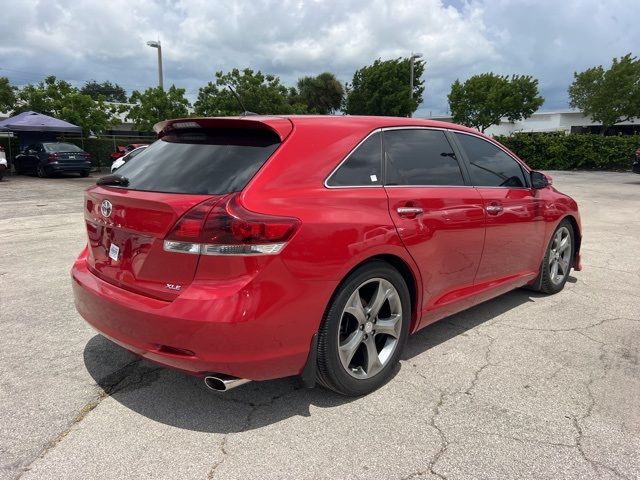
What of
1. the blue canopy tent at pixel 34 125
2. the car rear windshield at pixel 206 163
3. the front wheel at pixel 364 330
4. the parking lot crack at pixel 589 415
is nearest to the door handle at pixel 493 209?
the front wheel at pixel 364 330

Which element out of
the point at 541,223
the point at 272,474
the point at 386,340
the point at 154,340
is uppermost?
the point at 541,223

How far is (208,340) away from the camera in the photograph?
8.13 feet

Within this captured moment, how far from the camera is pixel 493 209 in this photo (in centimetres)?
401

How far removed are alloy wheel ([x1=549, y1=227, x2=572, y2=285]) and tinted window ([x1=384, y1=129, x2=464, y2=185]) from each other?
1878mm

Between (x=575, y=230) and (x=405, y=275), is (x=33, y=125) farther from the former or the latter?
(x=405, y=275)

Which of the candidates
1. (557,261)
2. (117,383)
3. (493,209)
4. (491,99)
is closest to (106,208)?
(117,383)

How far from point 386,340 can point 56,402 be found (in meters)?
2.06

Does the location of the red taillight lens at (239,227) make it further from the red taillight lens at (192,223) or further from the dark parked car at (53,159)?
the dark parked car at (53,159)

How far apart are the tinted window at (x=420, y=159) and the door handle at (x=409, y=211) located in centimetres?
18

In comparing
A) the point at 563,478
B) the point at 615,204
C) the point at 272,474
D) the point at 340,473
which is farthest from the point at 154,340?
the point at 615,204

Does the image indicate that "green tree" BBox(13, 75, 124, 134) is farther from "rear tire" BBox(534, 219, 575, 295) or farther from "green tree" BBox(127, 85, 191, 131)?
"rear tire" BBox(534, 219, 575, 295)

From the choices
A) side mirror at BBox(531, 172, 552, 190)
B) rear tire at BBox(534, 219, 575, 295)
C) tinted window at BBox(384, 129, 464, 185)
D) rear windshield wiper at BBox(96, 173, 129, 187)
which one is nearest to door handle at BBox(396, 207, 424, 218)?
tinted window at BBox(384, 129, 464, 185)

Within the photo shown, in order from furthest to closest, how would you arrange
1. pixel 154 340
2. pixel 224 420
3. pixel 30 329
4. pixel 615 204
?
pixel 615 204 < pixel 30 329 < pixel 224 420 < pixel 154 340

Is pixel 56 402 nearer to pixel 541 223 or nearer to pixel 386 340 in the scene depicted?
pixel 386 340
